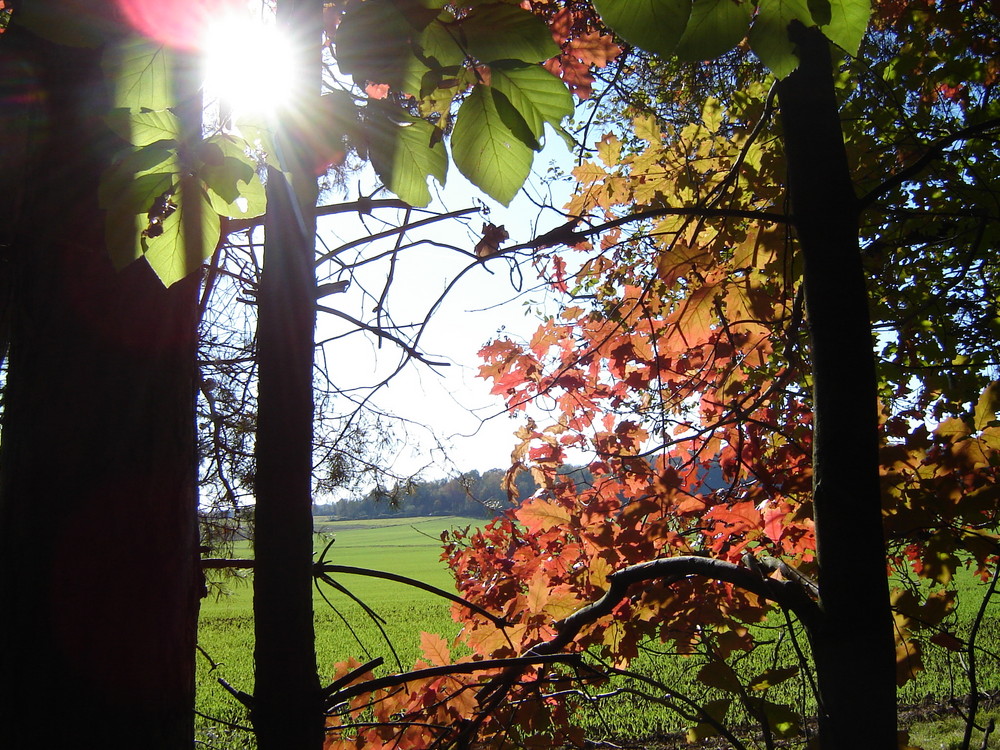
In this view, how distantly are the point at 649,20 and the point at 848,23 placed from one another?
237 mm

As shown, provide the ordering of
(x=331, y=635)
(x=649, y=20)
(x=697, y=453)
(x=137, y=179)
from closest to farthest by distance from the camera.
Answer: (x=649, y=20)
(x=137, y=179)
(x=697, y=453)
(x=331, y=635)

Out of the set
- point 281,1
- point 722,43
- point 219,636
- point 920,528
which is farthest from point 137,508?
point 219,636

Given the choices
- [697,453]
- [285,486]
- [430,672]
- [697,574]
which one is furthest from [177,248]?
[697,453]

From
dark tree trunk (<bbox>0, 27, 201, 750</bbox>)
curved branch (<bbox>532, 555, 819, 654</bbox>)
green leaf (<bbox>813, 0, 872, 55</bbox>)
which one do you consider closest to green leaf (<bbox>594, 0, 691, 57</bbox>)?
green leaf (<bbox>813, 0, 872, 55</bbox>)

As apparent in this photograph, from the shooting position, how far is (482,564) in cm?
287

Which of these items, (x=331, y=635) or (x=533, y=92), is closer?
(x=533, y=92)

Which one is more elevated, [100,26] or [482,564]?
[100,26]

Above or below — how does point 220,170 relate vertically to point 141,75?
below

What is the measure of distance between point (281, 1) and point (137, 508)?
0.81 m

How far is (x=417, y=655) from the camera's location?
52.0ft

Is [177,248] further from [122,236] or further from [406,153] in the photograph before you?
[406,153]

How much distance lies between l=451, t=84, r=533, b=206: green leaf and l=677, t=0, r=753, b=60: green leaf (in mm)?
190

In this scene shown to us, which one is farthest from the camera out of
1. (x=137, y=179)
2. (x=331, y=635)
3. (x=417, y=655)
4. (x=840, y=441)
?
(x=331, y=635)

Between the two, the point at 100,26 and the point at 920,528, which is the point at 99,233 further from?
the point at 920,528
